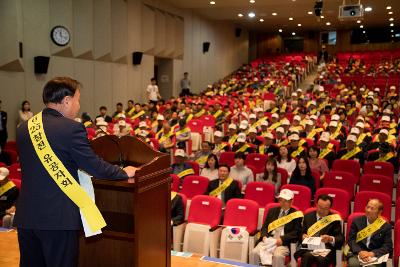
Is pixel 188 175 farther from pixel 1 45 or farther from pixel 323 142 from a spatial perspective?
pixel 1 45

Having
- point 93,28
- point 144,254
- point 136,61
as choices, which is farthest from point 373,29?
point 144,254

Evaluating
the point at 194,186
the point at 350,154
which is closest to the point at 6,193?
the point at 194,186

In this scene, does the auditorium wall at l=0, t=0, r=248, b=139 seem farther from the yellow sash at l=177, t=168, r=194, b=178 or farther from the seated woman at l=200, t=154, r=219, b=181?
the seated woman at l=200, t=154, r=219, b=181

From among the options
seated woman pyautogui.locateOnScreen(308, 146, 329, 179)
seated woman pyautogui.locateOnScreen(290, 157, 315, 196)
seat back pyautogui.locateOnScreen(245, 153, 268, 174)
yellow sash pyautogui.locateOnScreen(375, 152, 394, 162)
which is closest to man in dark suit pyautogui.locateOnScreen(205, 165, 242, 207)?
seated woman pyautogui.locateOnScreen(290, 157, 315, 196)

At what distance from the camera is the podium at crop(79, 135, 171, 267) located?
2473mm

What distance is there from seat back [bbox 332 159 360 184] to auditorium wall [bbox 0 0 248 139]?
7.82 meters

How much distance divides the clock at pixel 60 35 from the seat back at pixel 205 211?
799 cm

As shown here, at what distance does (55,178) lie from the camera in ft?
6.84

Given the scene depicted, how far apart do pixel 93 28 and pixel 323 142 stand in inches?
323

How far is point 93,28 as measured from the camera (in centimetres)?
1345

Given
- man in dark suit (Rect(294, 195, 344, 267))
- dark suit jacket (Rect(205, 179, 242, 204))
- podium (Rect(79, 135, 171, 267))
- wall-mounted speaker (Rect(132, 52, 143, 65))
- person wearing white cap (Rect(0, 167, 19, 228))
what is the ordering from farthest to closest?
1. wall-mounted speaker (Rect(132, 52, 143, 65))
2. dark suit jacket (Rect(205, 179, 242, 204))
3. person wearing white cap (Rect(0, 167, 19, 228))
4. man in dark suit (Rect(294, 195, 344, 267))
5. podium (Rect(79, 135, 171, 267))

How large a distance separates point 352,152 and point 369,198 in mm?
2779

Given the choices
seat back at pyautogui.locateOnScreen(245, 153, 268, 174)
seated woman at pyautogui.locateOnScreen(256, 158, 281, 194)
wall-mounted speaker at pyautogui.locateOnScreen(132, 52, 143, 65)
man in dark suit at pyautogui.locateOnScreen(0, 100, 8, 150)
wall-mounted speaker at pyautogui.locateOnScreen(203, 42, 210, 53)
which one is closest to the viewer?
seated woman at pyautogui.locateOnScreen(256, 158, 281, 194)

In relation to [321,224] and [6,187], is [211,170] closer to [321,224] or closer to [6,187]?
[321,224]
